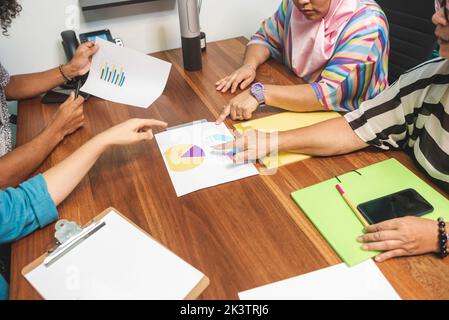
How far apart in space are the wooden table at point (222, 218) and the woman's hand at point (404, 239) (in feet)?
0.06

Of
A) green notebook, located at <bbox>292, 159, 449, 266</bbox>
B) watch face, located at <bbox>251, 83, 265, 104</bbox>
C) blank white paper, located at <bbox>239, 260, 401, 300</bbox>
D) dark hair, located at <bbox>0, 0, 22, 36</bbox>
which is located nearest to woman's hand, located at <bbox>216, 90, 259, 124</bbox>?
watch face, located at <bbox>251, 83, 265, 104</bbox>

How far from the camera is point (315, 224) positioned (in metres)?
0.72

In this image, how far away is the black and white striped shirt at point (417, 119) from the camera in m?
0.82

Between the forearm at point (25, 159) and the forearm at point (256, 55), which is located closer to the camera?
the forearm at point (25, 159)

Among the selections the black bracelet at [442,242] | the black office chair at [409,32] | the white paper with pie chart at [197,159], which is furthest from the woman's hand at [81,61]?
the black office chair at [409,32]

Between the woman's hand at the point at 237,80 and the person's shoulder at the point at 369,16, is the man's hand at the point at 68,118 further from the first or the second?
the person's shoulder at the point at 369,16

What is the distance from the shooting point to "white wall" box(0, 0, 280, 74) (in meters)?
1.31

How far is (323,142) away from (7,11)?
1136 mm

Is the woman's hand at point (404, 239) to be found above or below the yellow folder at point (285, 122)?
below

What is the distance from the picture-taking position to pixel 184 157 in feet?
3.03

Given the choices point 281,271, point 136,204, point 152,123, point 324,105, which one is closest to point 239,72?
point 324,105

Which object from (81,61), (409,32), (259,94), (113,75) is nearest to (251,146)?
(259,94)

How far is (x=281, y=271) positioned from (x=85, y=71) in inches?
40.1

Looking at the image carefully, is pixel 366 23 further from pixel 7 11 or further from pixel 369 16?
pixel 7 11
